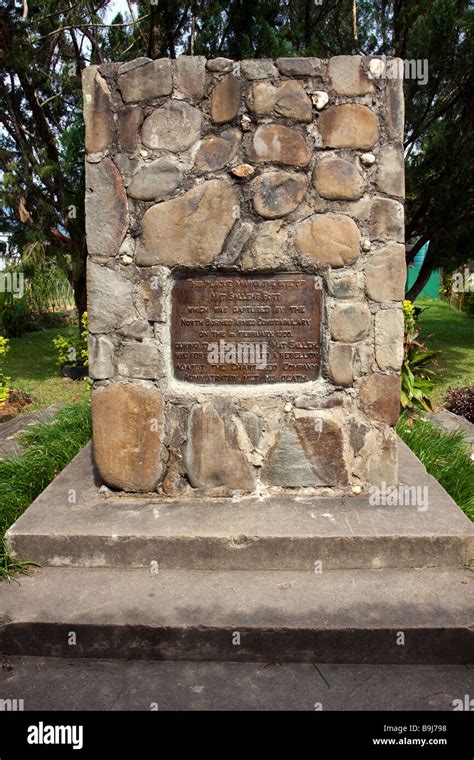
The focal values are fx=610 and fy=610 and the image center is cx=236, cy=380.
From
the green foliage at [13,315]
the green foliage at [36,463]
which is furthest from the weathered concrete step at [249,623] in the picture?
the green foliage at [13,315]

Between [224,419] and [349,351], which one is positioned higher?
[349,351]

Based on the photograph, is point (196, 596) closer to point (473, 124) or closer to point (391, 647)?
point (391, 647)

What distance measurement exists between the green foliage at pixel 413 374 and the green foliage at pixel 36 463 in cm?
320

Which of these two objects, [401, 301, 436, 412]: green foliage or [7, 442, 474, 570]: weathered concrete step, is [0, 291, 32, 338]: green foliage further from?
[7, 442, 474, 570]: weathered concrete step

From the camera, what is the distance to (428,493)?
3.25m

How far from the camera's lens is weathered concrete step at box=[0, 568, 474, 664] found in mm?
2389

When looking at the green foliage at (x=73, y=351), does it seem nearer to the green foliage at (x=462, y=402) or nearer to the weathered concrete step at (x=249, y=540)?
the green foliage at (x=462, y=402)

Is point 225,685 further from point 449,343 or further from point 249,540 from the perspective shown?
point 449,343

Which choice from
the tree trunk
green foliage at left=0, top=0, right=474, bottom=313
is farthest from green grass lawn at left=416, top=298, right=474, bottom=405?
green foliage at left=0, top=0, right=474, bottom=313

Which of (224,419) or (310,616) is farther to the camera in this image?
(224,419)

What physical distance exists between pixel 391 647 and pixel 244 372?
1.48m

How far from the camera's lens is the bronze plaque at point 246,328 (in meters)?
3.15

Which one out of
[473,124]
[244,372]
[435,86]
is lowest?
[244,372]

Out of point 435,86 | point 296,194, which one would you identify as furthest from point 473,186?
point 296,194
